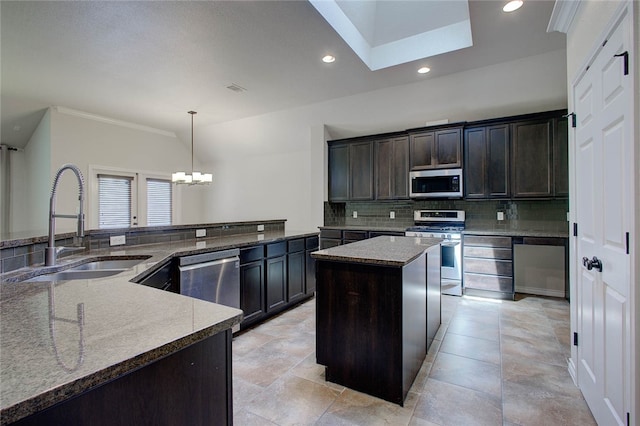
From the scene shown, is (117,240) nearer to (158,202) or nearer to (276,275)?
(276,275)

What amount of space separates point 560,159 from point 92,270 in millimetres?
5111

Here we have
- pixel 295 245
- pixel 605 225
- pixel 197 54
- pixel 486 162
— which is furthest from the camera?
pixel 486 162

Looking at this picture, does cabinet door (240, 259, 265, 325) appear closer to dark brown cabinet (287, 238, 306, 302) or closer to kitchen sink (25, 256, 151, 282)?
dark brown cabinet (287, 238, 306, 302)

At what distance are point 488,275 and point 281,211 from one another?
411 cm

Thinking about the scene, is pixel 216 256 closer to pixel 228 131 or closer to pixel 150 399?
pixel 150 399

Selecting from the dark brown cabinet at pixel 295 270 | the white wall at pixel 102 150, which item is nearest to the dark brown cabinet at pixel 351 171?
the dark brown cabinet at pixel 295 270

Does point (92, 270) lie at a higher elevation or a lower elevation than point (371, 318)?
higher

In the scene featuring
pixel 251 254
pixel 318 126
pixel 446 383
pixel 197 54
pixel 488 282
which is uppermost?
pixel 197 54

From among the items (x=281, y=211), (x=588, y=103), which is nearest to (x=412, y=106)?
(x=588, y=103)

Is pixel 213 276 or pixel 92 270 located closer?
pixel 92 270

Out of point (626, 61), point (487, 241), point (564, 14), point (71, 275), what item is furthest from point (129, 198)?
point (626, 61)

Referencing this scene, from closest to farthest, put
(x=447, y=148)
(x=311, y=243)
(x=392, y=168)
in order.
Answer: (x=311, y=243), (x=447, y=148), (x=392, y=168)

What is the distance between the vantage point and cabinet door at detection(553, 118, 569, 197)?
3951mm

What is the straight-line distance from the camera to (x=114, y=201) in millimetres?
6004
